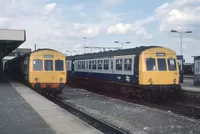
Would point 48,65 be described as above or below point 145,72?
above

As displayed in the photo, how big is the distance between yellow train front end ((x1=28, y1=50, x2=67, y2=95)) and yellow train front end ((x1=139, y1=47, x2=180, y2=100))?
213 inches

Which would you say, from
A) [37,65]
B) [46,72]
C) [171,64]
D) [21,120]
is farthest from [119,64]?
[21,120]

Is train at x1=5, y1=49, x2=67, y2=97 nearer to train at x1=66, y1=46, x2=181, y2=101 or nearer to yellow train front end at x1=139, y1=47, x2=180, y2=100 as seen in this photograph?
train at x1=66, y1=46, x2=181, y2=101

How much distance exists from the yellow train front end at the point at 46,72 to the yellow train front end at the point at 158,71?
17.7 feet

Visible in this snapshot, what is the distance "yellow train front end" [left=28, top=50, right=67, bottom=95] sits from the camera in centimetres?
2359

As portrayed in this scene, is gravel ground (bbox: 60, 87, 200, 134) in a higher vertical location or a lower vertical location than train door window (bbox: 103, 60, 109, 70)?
lower

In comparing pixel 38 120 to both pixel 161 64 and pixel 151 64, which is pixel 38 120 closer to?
pixel 151 64

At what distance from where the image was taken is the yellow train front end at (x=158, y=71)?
21.1 metres

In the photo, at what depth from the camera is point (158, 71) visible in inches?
846

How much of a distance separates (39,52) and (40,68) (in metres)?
1.01

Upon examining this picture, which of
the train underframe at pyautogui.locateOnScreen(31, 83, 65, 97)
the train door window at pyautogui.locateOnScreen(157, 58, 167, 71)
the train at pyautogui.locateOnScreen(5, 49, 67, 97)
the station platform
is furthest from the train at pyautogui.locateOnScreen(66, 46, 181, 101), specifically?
the station platform

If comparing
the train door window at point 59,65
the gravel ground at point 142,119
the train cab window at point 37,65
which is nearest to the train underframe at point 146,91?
the gravel ground at point 142,119

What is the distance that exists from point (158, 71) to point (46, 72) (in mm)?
6762

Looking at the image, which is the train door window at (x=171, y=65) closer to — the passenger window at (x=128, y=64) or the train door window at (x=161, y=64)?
the train door window at (x=161, y=64)
